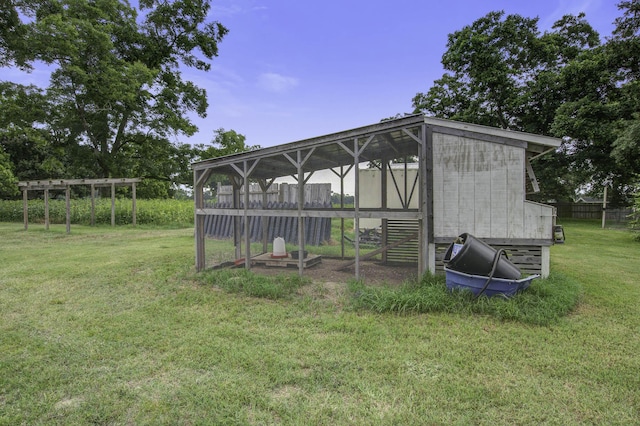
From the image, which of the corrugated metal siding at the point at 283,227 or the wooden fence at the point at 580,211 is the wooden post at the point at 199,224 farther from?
the wooden fence at the point at 580,211

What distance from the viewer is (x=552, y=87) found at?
17.1 meters

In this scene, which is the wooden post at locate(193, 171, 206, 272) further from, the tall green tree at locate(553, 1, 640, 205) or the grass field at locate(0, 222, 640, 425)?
the tall green tree at locate(553, 1, 640, 205)

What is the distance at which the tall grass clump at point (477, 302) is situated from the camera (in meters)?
3.92

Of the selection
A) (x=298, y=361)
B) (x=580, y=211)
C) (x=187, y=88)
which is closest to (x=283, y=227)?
(x=298, y=361)

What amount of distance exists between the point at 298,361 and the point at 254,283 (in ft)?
8.27

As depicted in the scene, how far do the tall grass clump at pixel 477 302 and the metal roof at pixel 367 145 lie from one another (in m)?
2.14

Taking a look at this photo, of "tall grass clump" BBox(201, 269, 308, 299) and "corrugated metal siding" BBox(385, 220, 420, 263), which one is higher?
"corrugated metal siding" BBox(385, 220, 420, 263)

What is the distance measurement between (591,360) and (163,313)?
15.8ft

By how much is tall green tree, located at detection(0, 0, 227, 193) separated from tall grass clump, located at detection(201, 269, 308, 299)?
16727mm

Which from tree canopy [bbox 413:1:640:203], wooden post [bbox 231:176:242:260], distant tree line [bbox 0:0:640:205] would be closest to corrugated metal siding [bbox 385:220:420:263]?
wooden post [bbox 231:176:242:260]

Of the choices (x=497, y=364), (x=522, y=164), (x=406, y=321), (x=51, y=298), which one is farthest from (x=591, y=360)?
(x=51, y=298)

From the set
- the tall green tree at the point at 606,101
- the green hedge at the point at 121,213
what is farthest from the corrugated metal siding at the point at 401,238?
the green hedge at the point at 121,213

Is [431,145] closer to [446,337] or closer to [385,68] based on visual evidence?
[446,337]

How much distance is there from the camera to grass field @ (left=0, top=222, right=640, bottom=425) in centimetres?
229
